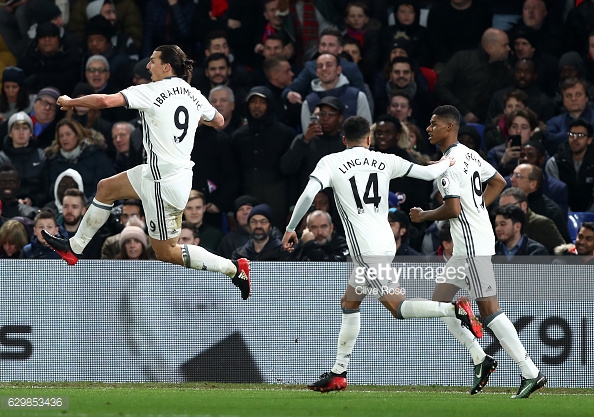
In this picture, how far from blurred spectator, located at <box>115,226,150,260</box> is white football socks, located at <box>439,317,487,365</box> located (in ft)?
13.0

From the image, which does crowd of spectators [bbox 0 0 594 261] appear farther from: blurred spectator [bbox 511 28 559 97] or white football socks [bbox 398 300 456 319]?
white football socks [bbox 398 300 456 319]

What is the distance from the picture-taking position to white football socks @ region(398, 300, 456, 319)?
1148 centimetres

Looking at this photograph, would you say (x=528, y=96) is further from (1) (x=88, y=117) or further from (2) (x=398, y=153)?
(1) (x=88, y=117)

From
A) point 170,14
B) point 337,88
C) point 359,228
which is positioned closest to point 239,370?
point 359,228

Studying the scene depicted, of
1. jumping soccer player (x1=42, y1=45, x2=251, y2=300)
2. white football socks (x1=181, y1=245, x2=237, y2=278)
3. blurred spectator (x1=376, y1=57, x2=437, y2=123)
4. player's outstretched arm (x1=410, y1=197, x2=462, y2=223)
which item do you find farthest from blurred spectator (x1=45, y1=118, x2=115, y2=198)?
player's outstretched arm (x1=410, y1=197, x2=462, y2=223)

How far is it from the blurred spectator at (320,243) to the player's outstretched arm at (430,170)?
2.80m

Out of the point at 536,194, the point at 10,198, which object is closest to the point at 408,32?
the point at 536,194

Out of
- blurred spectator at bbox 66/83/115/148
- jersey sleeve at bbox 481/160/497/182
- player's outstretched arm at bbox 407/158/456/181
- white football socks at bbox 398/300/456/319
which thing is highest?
blurred spectator at bbox 66/83/115/148

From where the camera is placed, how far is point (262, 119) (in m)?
15.7

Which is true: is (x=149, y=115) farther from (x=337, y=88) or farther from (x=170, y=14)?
(x=170, y=14)

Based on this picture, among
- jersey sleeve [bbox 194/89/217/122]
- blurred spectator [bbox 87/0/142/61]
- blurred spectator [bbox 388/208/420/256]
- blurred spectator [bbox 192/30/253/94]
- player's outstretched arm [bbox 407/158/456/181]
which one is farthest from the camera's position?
blurred spectator [bbox 87/0/142/61]

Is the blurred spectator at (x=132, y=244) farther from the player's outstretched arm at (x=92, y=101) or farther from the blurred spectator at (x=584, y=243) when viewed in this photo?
the blurred spectator at (x=584, y=243)

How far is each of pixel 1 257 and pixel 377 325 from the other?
439cm

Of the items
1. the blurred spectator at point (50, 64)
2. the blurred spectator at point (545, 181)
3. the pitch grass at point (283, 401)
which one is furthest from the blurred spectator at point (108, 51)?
the blurred spectator at point (545, 181)
